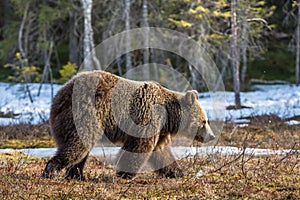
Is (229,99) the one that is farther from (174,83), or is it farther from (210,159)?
(210,159)

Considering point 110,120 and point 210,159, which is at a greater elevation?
→ point 110,120

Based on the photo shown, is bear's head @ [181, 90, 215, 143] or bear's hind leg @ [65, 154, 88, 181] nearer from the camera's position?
bear's hind leg @ [65, 154, 88, 181]

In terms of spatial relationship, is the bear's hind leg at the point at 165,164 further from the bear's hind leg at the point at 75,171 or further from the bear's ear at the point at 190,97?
the bear's hind leg at the point at 75,171

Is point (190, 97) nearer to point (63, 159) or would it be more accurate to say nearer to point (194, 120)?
point (194, 120)

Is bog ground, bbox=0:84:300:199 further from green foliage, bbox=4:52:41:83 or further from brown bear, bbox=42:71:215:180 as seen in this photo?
green foliage, bbox=4:52:41:83

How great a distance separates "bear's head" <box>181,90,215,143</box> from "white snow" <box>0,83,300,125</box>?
613 centimetres

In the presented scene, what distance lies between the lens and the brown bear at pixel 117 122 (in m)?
6.36

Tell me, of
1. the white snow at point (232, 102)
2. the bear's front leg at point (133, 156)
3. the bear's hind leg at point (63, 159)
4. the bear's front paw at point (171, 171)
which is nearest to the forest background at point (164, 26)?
the white snow at point (232, 102)

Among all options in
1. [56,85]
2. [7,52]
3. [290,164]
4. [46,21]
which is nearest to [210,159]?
[290,164]

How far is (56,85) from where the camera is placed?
2483 cm

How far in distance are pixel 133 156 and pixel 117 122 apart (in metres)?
0.55

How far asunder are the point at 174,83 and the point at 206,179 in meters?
14.2

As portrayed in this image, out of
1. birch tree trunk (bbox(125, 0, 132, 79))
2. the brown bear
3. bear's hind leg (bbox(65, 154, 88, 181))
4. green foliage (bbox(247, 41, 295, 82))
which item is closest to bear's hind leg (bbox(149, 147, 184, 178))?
the brown bear

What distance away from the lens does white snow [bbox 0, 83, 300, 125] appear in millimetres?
15211
